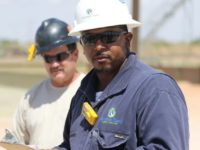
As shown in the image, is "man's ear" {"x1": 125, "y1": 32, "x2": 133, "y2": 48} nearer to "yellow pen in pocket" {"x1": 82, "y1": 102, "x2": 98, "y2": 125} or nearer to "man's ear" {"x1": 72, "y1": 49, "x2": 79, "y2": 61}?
"yellow pen in pocket" {"x1": 82, "y1": 102, "x2": 98, "y2": 125}

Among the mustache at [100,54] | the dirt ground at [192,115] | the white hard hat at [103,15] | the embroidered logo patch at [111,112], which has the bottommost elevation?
the dirt ground at [192,115]

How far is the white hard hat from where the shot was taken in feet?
9.21

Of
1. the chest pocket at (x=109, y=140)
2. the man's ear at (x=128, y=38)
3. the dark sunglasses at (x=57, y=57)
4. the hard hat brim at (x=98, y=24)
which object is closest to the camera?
the chest pocket at (x=109, y=140)

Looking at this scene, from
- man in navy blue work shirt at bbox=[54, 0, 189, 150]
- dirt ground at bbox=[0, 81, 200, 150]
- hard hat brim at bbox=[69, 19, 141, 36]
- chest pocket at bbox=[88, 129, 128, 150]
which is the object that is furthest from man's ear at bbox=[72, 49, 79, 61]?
dirt ground at bbox=[0, 81, 200, 150]

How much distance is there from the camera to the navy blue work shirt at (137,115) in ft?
8.16

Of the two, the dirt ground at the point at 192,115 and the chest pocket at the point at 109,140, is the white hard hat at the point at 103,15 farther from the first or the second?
the dirt ground at the point at 192,115

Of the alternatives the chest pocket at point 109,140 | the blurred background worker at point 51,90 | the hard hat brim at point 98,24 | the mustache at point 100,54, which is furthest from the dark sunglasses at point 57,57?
the chest pocket at point 109,140

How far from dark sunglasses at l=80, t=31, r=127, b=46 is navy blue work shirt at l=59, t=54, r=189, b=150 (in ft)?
0.42

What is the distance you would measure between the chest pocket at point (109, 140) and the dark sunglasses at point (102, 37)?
1.48 ft

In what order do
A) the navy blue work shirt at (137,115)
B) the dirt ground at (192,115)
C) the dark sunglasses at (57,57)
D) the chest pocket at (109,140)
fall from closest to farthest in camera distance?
the navy blue work shirt at (137,115) < the chest pocket at (109,140) < the dark sunglasses at (57,57) < the dirt ground at (192,115)

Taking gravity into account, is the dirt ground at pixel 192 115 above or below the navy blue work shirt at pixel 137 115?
below

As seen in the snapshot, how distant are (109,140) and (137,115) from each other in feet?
0.63

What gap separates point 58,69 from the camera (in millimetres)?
4590

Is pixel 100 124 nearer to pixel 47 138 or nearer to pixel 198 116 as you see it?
pixel 47 138
